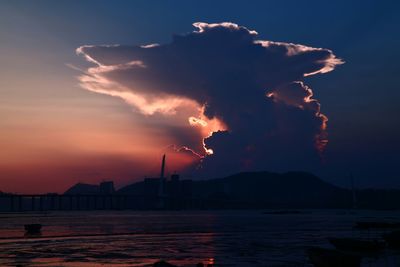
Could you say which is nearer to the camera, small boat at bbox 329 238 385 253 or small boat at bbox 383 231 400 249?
small boat at bbox 329 238 385 253

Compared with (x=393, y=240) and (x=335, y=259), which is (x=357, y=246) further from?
(x=335, y=259)

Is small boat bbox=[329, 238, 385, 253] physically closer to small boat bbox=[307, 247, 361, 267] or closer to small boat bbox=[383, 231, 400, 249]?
small boat bbox=[383, 231, 400, 249]

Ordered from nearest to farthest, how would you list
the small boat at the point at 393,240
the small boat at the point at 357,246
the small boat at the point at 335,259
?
the small boat at the point at 335,259, the small boat at the point at 357,246, the small boat at the point at 393,240

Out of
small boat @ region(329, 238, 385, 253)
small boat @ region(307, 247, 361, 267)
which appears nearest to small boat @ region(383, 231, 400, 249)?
small boat @ region(329, 238, 385, 253)

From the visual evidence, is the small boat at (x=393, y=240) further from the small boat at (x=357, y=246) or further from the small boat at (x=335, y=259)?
the small boat at (x=335, y=259)

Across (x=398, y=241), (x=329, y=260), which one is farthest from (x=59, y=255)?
(x=398, y=241)

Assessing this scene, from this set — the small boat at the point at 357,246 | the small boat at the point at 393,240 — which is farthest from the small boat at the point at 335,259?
the small boat at the point at 393,240

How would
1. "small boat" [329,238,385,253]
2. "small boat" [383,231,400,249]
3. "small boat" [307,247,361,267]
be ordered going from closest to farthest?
"small boat" [307,247,361,267] → "small boat" [329,238,385,253] → "small boat" [383,231,400,249]

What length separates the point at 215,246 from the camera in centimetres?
6153

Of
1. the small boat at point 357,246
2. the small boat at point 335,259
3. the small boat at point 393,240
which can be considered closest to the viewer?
the small boat at point 335,259

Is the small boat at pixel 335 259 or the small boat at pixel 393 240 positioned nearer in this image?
the small boat at pixel 335 259

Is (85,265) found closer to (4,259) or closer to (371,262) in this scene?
(4,259)

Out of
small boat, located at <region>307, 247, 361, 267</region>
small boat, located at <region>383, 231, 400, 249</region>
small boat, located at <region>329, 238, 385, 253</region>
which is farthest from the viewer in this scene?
small boat, located at <region>383, 231, 400, 249</region>

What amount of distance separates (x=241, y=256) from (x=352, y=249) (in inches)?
493
